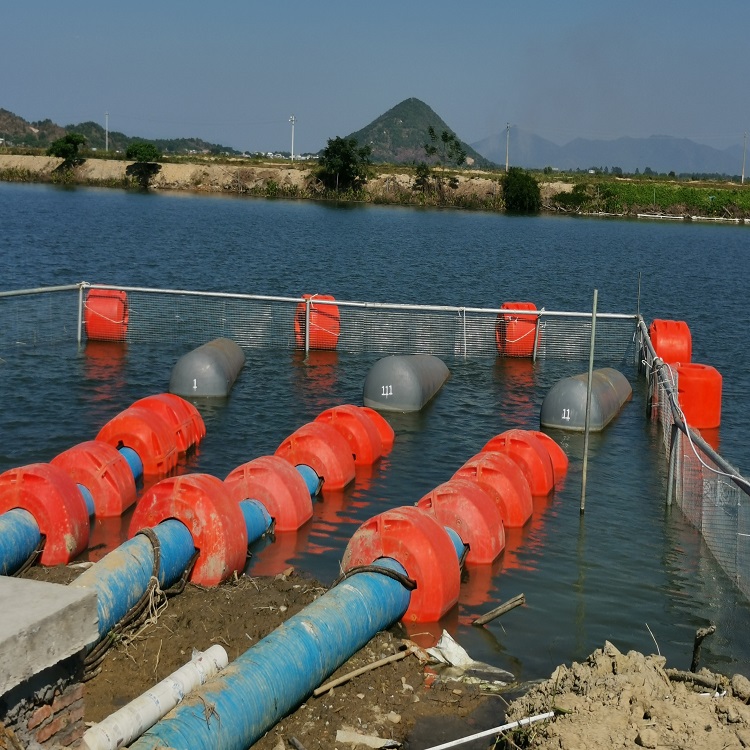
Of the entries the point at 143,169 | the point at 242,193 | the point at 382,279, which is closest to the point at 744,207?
the point at 242,193

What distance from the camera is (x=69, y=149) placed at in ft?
407

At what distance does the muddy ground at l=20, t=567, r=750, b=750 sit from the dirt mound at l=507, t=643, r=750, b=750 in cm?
1

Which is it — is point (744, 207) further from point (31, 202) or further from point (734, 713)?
point (734, 713)

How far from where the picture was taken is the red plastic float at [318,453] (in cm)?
1689

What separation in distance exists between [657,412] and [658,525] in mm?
6798

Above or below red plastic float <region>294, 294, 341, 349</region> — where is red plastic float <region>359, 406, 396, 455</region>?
below

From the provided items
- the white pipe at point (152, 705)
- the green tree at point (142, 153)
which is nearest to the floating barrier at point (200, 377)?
the white pipe at point (152, 705)

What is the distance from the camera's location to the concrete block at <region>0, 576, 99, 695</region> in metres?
5.94

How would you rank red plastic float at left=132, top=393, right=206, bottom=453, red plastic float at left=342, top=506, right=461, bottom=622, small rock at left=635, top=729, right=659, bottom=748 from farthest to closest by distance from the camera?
red plastic float at left=132, top=393, right=206, bottom=453, red plastic float at left=342, top=506, right=461, bottom=622, small rock at left=635, top=729, right=659, bottom=748

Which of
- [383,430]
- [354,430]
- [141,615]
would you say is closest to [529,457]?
[354,430]

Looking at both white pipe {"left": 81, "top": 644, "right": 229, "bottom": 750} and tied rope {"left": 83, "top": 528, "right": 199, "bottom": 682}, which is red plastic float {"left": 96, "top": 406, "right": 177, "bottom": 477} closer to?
tied rope {"left": 83, "top": 528, "right": 199, "bottom": 682}

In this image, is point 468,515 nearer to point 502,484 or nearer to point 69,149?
point 502,484

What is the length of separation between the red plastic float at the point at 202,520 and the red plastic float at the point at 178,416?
18.9 ft

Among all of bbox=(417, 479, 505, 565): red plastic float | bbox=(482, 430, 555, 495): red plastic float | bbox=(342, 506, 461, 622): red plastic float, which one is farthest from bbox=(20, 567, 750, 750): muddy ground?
bbox=(482, 430, 555, 495): red plastic float
